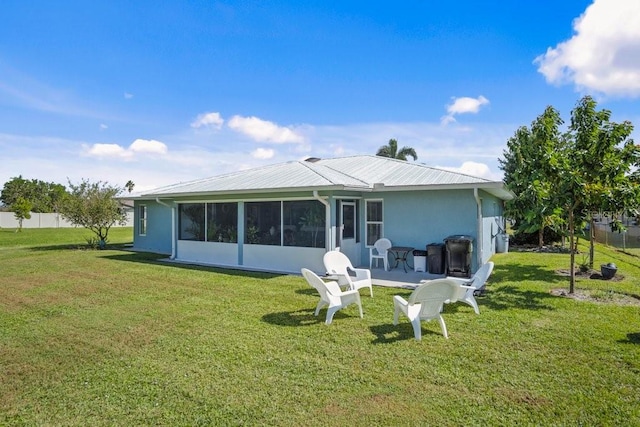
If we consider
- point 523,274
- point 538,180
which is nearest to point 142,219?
point 523,274

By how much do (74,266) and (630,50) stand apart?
17.6 metres

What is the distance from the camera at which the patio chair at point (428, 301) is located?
562 centimetres

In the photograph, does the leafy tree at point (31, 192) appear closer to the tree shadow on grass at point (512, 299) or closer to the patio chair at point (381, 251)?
the patio chair at point (381, 251)

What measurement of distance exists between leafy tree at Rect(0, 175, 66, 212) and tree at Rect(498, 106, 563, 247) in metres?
70.2

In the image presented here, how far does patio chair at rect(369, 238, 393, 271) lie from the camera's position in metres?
11.7

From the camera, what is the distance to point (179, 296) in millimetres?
8547

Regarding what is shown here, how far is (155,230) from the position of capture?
19328 mm

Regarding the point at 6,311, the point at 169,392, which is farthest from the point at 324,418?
the point at 6,311

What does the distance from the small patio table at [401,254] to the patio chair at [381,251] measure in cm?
20

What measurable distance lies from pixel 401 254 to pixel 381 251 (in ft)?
2.05

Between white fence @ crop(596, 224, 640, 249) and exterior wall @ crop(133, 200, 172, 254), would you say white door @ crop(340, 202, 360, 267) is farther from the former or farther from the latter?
white fence @ crop(596, 224, 640, 249)

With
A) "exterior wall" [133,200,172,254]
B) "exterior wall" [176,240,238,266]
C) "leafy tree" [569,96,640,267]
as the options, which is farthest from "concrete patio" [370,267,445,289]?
"exterior wall" [133,200,172,254]

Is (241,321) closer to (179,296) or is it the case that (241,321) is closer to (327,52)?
(179,296)

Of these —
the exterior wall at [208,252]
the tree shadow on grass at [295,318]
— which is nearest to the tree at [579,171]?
the tree shadow on grass at [295,318]
